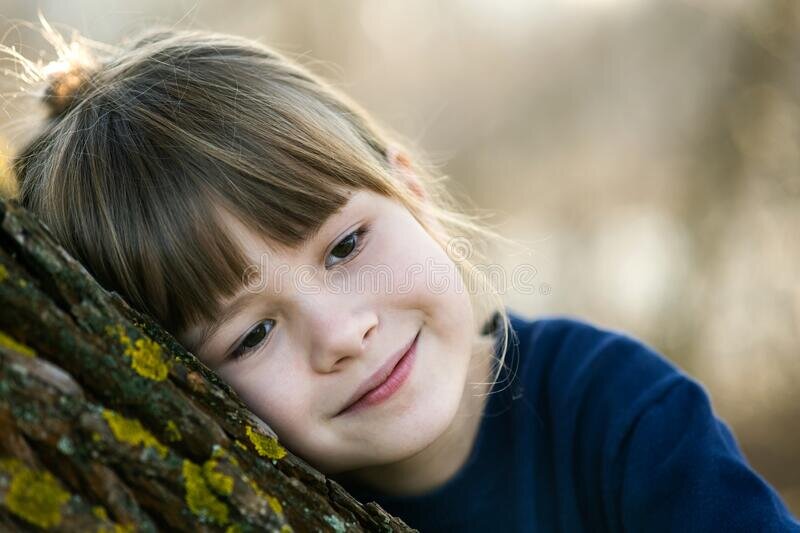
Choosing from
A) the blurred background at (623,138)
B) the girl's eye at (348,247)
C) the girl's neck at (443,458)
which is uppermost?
the blurred background at (623,138)

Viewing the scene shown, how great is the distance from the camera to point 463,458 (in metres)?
2.34

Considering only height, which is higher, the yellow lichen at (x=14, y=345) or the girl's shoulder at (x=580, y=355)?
the girl's shoulder at (x=580, y=355)

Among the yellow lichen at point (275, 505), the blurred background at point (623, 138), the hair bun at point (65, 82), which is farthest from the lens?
the blurred background at point (623, 138)

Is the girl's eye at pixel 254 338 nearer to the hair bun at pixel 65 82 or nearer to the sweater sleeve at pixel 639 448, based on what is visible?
the hair bun at pixel 65 82

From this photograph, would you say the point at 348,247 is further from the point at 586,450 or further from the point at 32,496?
the point at 32,496

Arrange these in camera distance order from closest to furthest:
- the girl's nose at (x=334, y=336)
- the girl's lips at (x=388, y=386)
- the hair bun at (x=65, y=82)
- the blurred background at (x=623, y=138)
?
the girl's nose at (x=334, y=336) < the girl's lips at (x=388, y=386) < the hair bun at (x=65, y=82) < the blurred background at (x=623, y=138)

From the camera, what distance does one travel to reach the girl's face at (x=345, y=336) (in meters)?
1.77

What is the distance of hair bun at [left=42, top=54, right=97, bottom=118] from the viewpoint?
2082 millimetres

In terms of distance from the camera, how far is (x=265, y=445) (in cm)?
133

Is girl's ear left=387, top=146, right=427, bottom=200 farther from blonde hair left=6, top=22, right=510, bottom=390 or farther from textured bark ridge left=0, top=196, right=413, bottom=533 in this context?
textured bark ridge left=0, top=196, right=413, bottom=533

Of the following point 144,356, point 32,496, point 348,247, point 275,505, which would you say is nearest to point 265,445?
point 275,505

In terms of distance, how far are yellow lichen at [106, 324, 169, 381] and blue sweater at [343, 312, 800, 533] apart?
1.27m

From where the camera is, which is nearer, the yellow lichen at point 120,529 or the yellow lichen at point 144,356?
the yellow lichen at point 120,529

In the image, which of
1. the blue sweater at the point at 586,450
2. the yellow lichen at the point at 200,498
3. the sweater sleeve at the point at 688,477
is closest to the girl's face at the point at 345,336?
Result: the blue sweater at the point at 586,450
